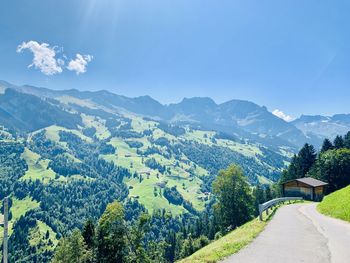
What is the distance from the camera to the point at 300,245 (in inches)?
785

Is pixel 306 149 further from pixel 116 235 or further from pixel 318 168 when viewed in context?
pixel 116 235

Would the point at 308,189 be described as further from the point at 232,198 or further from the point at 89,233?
the point at 89,233

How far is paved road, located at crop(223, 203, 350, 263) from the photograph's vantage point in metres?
16.5

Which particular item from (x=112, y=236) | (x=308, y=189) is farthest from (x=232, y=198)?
(x=112, y=236)

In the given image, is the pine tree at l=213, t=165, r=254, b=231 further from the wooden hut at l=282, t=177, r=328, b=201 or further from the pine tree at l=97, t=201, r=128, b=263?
the pine tree at l=97, t=201, r=128, b=263

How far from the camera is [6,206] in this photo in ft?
44.2

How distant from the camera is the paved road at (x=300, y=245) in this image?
16.5 meters

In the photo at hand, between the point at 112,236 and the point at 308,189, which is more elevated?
the point at 308,189

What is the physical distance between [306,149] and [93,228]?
79820mm

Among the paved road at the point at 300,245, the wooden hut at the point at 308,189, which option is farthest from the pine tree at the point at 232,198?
the paved road at the point at 300,245

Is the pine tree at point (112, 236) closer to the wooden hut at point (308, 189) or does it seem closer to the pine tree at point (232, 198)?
the pine tree at point (232, 198)

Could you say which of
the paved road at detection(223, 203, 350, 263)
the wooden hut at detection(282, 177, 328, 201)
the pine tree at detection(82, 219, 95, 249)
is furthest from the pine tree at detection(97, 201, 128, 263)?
the wooden hut at detection(282, 177, 328, 201)

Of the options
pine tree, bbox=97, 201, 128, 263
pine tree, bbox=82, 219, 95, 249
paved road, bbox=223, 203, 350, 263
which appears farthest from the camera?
pine tree, bbox=82, 219, 95, 249

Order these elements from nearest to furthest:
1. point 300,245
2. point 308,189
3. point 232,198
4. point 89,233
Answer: point 300,245, point 89,233, point 232,198, point 308,189
